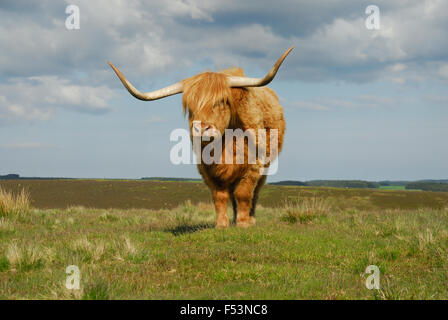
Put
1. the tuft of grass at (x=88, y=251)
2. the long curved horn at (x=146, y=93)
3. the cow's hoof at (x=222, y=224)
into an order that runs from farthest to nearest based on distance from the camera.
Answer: the cow's hoof at (x=222, y=224), the long curved horn at (x=146, y=93), the tuft of grass at (x=88, y=251)

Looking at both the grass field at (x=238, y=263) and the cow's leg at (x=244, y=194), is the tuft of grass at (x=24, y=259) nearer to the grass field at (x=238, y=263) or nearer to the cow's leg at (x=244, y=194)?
the grass field at (x=238, y=263)

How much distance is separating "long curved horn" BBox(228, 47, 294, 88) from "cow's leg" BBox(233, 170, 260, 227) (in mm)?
1579

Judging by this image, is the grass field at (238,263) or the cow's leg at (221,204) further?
the cow's leg at (221,204)

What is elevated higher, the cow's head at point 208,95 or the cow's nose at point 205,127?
the cow's head at point 208,95

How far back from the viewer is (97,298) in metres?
3.30

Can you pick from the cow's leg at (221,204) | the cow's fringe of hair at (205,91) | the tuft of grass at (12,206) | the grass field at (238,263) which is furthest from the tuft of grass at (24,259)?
the tuft of grass at (12,206)

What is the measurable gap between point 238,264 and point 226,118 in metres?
2.65

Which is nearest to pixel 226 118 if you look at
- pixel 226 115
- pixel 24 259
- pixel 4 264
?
pixel 226 115

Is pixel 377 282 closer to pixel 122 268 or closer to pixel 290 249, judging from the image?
pixel 290 249

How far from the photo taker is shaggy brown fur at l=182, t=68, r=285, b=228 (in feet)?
21.2

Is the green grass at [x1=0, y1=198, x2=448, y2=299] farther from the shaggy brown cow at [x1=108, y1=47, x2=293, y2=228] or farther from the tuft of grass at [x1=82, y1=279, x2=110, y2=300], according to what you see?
the shaggy brown cow at [x1=108, y1=47, x2=293, y2=228]

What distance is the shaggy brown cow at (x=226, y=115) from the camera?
6438 mm
